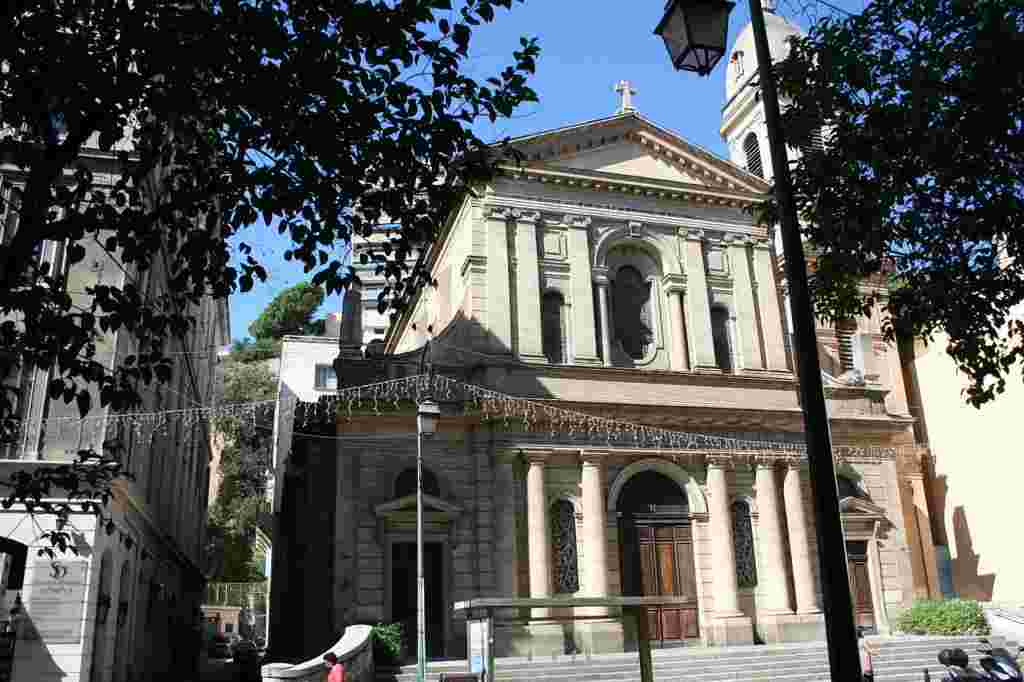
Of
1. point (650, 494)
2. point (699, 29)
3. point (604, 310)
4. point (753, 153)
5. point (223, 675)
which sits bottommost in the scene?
point (223, 675)

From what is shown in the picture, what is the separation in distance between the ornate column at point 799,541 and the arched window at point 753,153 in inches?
779

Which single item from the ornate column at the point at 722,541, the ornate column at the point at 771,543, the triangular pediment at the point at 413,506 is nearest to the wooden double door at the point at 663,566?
the ornate column at the point at 722,541

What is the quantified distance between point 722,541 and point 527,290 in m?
9.32

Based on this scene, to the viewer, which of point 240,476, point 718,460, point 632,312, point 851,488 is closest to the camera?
point 718,460

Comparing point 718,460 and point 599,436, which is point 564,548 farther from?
point 718,460

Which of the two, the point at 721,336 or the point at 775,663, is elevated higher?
the point at 721,336

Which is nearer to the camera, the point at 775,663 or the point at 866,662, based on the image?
the point at 866,662

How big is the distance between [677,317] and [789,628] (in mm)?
9824

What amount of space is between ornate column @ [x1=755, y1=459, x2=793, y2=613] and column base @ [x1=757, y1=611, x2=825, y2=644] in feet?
0.74

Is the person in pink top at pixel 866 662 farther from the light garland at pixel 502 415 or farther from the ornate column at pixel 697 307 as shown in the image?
the ornate column at pixel 697 307

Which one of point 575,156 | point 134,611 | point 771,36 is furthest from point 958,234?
point 771,36

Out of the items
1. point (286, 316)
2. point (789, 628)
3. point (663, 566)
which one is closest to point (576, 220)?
point (663, 566)

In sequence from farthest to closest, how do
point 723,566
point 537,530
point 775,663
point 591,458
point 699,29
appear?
point 723,566
point 591,458
point 537,530
point 775,663
point 699,29

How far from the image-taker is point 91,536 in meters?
17.7
